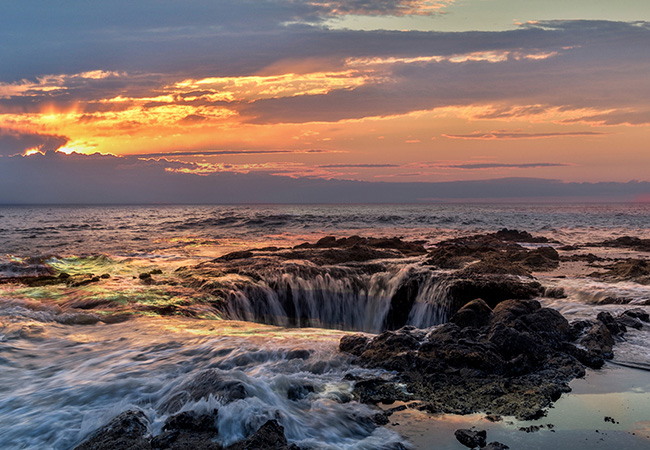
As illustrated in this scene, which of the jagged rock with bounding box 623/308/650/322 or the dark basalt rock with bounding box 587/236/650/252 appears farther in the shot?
the dark basalt rock with bounding box 587/236/650/252

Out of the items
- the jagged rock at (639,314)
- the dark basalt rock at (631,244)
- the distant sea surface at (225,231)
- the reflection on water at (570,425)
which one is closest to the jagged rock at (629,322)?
the jagged rock at (639,314)

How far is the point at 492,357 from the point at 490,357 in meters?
0.03

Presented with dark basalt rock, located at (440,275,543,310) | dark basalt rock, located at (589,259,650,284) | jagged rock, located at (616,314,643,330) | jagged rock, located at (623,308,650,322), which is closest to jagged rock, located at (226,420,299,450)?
jagged rock, located at (616,314,643,330)

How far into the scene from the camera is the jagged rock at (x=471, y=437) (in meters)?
4.32

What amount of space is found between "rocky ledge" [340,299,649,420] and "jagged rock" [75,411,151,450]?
251 cm

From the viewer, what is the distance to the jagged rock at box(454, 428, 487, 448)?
4.32m

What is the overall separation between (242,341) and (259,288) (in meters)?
4.82

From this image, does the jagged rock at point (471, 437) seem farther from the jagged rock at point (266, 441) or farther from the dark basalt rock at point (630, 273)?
the dark basalt rock at point (630, 273)

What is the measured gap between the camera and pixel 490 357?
6227mm

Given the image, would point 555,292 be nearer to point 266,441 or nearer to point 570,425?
point 570,425

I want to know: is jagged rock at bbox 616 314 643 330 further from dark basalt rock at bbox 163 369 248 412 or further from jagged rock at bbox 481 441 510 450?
dark basalt rock at bbox 163 369 248 412

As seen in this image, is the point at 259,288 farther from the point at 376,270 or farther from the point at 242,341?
the point at 242,341

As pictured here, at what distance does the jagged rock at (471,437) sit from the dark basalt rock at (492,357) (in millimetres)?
618

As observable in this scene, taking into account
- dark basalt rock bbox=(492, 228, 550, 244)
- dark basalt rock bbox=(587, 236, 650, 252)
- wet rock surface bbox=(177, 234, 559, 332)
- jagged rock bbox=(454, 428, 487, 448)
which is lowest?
dark basalt rock bbox=(492, 228, 550, 244)
